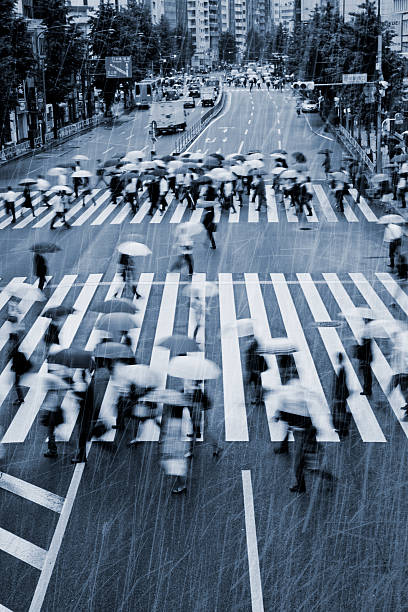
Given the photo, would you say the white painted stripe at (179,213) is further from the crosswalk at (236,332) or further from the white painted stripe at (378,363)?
the white painted stripe at (378,363)

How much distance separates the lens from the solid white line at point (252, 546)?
721 cm

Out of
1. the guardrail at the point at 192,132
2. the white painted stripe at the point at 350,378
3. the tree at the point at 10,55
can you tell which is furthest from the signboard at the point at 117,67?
the white painted stripe at the point at 350,378

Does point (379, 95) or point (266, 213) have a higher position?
point (379, 95)

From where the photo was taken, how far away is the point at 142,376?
32.6 feet

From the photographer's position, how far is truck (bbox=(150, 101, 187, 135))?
55.3 metres

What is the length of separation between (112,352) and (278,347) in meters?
2.29

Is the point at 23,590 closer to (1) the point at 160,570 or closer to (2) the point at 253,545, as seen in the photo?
(1) the point at 160,570

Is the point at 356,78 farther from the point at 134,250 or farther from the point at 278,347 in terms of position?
the point at 278,347

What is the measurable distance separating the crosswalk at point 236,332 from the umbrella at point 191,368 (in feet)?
1.72

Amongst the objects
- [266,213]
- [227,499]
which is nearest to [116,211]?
[266,213]

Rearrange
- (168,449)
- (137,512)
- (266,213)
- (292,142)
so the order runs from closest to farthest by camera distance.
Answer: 1. (137,512)
2. (168,449)
3. (266,213)
4. (292,142)

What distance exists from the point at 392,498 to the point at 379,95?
25.6 m

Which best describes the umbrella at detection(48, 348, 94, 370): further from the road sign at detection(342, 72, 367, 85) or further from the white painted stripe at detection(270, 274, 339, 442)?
the road sign at detection(342, 72, 367, 85)

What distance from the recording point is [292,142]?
46.8 metres
